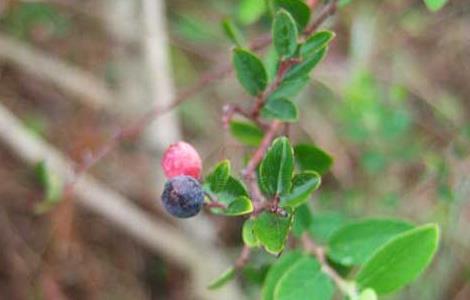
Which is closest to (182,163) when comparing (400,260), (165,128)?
(400,260)

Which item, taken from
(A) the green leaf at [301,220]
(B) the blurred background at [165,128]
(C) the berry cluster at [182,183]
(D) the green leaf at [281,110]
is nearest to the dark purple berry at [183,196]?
(C) the berry cluster at [182,183]

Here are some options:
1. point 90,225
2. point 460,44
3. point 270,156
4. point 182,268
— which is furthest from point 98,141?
point 270,156

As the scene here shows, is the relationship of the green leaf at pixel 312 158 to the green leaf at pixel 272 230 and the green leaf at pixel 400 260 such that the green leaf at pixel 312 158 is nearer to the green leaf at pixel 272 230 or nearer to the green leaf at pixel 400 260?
the green leaf at pixel 400 260

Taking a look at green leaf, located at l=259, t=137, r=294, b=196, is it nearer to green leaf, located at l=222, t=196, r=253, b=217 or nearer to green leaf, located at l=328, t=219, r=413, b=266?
green leaf, located at l=222, t=196, r=253, b=217

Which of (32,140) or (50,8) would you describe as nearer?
(32,140)

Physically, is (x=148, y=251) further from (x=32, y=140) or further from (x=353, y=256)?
(x=353, y=256)

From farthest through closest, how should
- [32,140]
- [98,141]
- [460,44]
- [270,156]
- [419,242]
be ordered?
1. [460,44]
2. [98,141]
3. [32,140]
4. [419,242]
5. [270,156]

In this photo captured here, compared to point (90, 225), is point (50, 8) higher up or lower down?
higher up

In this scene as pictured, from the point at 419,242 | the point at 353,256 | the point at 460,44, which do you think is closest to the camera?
the point at 419,242
